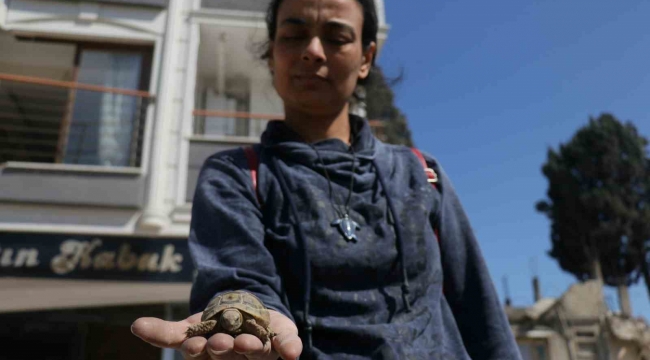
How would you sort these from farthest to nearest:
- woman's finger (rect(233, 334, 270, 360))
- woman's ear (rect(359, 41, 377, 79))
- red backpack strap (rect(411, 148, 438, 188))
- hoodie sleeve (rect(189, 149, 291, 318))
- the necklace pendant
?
1. woman's ear (rect(359, 41, 377, 79))
2. red backpack strap (rect(411, 148, 438, 188))
3. the necklace pendant
4. hoodie sleeve (rect(189, 149, 291, 318))
5. woman's finger (rect(233, 334, 270, 360))

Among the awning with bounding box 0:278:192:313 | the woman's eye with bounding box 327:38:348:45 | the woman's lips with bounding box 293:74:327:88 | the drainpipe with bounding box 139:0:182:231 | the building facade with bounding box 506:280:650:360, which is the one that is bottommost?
the building facade with bounding box 506:280:650:360

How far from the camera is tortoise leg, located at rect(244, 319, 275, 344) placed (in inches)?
30.1


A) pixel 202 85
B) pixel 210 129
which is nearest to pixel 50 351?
pixel 210 129

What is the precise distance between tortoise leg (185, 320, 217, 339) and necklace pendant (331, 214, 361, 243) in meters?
0.38

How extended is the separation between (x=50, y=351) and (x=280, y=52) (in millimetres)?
6926

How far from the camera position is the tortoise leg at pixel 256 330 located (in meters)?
0.77

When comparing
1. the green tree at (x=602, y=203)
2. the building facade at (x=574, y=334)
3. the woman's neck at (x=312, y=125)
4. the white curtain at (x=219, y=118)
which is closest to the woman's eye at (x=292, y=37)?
the woman's neck at (x=312, y=125)

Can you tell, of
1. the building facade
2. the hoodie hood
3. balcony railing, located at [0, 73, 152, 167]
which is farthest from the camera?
the building facade

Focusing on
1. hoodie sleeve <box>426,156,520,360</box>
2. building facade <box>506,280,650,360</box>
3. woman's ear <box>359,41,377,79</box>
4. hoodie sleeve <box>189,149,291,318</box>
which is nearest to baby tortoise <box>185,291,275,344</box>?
hoodie sleeve <box>189,149,291,318</box>

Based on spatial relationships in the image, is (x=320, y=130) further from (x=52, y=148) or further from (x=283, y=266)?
(x=52, y=148)

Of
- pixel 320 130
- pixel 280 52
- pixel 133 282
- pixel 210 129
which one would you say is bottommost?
pixel 133 282

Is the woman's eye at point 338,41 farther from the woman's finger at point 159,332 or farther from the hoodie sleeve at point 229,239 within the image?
the woman's finger at point 159,332

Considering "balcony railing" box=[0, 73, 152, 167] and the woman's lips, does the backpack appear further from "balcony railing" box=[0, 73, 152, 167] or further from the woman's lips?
"balcony railing" box=[0, 73, 152, 167]

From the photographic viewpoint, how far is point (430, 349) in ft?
3.44
